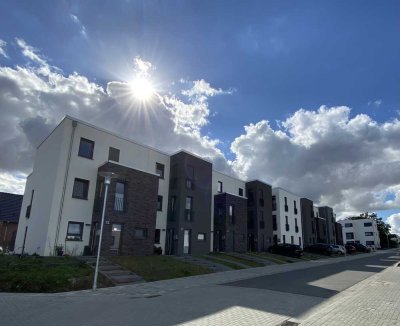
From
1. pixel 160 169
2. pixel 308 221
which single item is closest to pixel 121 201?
pixel 160 169

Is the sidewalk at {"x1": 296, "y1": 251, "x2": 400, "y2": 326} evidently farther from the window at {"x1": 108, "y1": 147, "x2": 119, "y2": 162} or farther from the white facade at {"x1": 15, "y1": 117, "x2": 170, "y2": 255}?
the window at {"x1": 108, "y1": 147, "x2": 119, "y2": 162}

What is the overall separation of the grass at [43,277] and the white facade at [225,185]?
19332 mm

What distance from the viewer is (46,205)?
21328mm

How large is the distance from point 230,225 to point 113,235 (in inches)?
591

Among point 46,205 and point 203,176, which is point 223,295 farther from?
point 203,176

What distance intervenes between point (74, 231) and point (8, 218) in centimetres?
2523

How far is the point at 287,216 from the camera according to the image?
49188 millimetres

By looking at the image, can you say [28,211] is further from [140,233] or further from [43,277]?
[43,277]

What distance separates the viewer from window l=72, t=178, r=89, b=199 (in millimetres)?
22002

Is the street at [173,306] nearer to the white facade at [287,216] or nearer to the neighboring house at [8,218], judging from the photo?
the neighboring house at [8,218]

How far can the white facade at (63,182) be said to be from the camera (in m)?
20.5

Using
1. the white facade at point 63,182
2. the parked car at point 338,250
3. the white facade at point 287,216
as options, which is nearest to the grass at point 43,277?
the white facade at point 63,182

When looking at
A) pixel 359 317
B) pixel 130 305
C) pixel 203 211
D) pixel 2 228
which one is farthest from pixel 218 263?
pixel 2 228

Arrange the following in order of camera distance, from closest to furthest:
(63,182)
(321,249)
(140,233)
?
1. (63,182)
2. (140,233)
3. (321,249)
